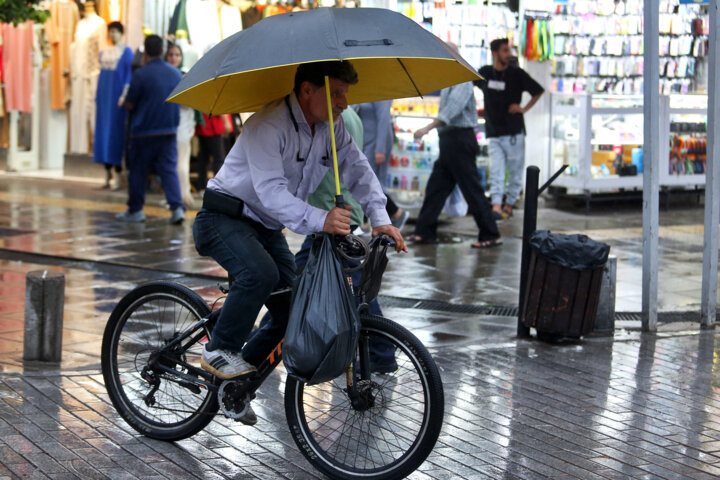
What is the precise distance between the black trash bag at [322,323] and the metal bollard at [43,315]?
2357mm

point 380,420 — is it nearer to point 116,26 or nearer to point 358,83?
point 358,83

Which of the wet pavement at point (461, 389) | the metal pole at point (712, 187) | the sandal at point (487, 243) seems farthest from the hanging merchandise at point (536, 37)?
the metal pole at point (712, 187)

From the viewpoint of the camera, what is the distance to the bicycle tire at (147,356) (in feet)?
16.4

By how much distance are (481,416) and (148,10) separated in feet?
36.0

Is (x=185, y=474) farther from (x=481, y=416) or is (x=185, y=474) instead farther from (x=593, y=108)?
(x=593, y=108)

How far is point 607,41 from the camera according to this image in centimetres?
1546

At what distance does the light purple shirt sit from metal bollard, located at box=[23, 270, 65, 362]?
1856 mm

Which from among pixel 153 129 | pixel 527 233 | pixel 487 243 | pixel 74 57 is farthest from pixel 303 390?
pixel 74 57

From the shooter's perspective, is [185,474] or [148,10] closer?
[185,474]

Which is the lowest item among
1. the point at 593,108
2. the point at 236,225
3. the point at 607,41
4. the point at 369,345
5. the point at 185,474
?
the point at 185,474

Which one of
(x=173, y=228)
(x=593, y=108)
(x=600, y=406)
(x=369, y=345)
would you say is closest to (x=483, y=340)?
(x=600, y=406)

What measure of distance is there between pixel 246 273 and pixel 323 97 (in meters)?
0.81

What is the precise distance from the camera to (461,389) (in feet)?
19.6

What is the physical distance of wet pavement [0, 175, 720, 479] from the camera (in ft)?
15.7
